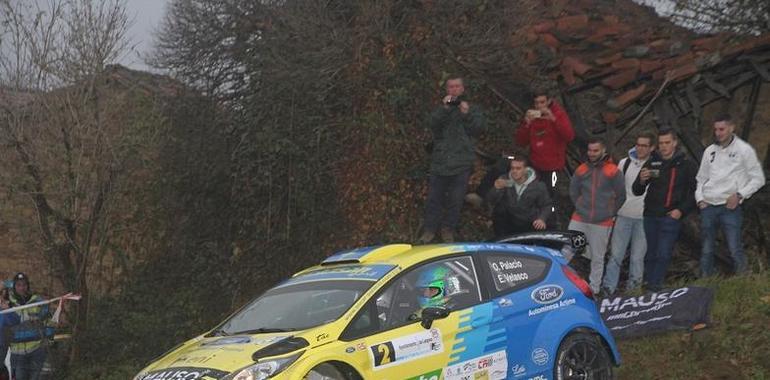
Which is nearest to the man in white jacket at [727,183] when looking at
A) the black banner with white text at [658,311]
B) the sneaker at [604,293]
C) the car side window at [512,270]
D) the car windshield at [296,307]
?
the sneaker at [604,293]

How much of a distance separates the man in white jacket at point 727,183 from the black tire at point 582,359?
3.47m

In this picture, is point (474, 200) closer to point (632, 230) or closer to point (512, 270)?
point (632, 230)

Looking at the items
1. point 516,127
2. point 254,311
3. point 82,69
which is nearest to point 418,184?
point 516,127

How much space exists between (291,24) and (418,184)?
9.96 ft

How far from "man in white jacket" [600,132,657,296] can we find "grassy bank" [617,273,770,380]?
1.20 meters

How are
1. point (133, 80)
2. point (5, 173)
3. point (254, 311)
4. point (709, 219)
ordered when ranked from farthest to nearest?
point (133, 80) < point (5, 173) < point (709, 219) < point (254, 311)

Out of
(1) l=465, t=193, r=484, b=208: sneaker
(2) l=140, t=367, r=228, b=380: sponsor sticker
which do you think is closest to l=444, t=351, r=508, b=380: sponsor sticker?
(2) l=140, t=367, r=228, b=380: sponsor sticker

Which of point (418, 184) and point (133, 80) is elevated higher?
point (133, 80)

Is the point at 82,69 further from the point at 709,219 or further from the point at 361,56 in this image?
the point at 709,219

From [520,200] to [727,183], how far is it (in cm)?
243

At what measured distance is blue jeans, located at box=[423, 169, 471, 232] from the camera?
1299 cm

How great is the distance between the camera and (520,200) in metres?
12.1

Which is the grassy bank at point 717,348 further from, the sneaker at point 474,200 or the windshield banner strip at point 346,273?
the sneaker at point 474,200

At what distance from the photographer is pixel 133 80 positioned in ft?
53.0
